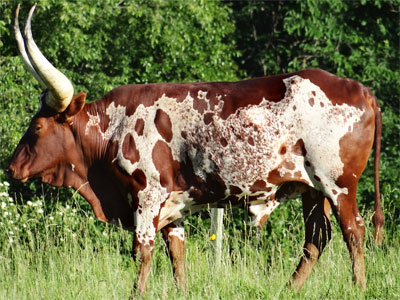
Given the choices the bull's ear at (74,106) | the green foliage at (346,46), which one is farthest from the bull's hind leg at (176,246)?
the green foliage at (346,46)

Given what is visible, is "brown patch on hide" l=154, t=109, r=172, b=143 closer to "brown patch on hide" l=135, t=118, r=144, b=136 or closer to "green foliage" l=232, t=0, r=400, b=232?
"brown patch on hide" l=135, t=118, r=144, b=136

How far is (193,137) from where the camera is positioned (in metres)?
6.00

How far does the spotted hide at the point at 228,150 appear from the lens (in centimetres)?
585

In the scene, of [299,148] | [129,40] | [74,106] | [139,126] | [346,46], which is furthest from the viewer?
[346,46]

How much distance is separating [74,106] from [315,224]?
2.22 m

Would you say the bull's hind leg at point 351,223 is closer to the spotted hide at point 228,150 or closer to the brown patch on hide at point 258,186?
the spotted hide at point 228,150

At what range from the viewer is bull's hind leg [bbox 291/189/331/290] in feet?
20.7

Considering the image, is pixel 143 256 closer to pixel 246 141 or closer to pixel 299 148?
pixel 246 141

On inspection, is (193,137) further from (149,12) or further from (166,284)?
(149,12)

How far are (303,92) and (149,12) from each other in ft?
19.0

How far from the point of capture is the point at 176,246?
6406 millimetres

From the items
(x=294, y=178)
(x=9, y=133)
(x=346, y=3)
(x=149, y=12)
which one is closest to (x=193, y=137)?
(x=294, y=178)

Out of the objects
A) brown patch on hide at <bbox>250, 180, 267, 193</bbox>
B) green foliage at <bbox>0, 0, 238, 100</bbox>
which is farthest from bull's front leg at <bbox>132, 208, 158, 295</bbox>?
green foliage at <bbox>0, 0, 238, 100</bbox>

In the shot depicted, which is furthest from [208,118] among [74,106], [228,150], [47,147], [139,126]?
[47,147]
